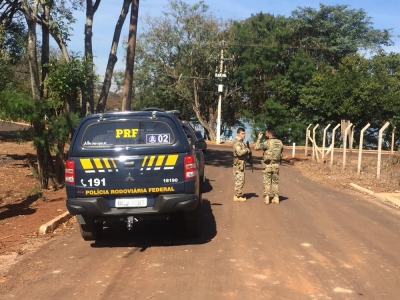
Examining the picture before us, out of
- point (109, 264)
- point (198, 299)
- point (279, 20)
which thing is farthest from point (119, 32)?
point (279, 20)

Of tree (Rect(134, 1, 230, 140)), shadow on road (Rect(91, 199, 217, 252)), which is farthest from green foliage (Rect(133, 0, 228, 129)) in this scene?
shadow on road (Rect(91, 199, 217, 252))

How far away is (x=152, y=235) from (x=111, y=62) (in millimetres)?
9764

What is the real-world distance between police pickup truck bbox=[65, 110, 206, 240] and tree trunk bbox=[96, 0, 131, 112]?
9.44 m

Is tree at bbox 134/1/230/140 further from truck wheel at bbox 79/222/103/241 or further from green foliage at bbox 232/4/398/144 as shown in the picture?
truck wheel at bbox 79/222/103/241

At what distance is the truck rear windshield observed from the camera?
7395 millimetres

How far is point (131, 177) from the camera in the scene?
7.12 m

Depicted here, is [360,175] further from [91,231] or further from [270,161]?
[91,231]

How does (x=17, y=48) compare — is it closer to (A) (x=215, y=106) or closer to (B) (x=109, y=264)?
(B) (x=109, y=264)

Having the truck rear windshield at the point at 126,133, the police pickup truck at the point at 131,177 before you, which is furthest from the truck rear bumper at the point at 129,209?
Answer: the truck rear windshield at the point at 126,133

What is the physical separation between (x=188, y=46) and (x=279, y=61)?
7504 millimetres

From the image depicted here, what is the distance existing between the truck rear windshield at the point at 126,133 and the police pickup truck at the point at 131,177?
1 centimetres

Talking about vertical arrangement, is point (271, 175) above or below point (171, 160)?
below

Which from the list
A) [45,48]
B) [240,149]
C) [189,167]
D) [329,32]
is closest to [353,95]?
[329,32]

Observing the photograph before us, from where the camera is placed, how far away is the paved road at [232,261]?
5.68 metres
